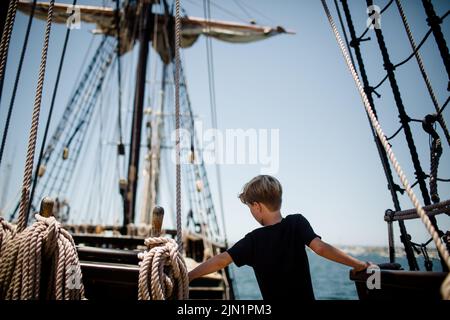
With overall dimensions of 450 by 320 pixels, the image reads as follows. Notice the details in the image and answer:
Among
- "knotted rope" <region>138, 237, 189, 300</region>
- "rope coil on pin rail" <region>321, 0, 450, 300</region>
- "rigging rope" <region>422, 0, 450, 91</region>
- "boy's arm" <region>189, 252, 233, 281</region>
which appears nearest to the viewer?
"rope coil on pin rail" <region>321, 0, 450, 300</region>

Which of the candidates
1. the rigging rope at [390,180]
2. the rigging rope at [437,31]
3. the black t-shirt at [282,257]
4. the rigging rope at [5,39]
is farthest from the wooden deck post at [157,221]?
the rigging rope at [437,31]

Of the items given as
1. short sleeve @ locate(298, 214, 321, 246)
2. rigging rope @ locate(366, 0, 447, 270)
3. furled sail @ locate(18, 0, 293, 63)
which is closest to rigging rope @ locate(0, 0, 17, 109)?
short sleeve @ locate(298, 214, 321, 246)

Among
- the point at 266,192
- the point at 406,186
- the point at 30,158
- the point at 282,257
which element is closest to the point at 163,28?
the point at 30,158

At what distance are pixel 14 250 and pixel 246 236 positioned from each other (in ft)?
2.96

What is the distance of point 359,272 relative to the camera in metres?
1.05

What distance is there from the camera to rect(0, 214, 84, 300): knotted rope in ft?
2.99

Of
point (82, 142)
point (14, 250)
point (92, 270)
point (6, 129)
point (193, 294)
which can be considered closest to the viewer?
point (14, 250)

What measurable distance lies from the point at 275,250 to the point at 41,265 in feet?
2.99

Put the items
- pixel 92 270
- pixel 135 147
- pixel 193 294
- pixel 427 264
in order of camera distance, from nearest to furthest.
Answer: pixel 92 270 < pixel 427 264 < pixel 193 294 < pixel 135 147

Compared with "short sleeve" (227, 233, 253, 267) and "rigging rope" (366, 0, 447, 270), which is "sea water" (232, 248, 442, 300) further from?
"short sleeve" (227, 233, 253, 267)

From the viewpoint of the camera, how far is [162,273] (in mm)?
932

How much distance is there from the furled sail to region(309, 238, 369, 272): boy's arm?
8.67 metres
